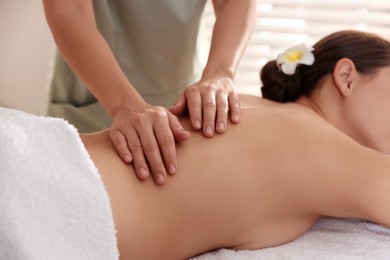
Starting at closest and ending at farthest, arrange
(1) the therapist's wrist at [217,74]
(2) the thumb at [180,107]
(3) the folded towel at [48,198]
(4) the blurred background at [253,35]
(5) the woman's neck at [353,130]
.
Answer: (3) the folded towel at [48,198] → (2) the thumb at [180,107] → (1) the therapist's wrist at [217,74] → (5) the woman's neck at [353,130] → (4) the blurred background at [253,35]

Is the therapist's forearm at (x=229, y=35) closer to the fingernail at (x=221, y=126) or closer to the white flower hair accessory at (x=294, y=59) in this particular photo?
the white flower hair accessory at (x=294, y=59)

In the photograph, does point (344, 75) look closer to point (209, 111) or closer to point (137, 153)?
point (209, 111)

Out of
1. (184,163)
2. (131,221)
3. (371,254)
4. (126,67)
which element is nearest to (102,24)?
(126,67)

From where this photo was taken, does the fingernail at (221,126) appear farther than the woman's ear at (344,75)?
No

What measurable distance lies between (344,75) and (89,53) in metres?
0.67

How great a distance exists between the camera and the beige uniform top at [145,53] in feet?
6.72

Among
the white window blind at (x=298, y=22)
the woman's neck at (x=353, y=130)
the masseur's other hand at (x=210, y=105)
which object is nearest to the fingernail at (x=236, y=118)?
the masseur's other hand at (x=210, y=105)

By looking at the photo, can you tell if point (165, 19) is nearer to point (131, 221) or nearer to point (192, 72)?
point (192, 72)

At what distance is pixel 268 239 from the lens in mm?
1494

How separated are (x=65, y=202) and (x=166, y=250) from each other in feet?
1.03

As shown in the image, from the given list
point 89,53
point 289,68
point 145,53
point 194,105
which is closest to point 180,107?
point 194,105

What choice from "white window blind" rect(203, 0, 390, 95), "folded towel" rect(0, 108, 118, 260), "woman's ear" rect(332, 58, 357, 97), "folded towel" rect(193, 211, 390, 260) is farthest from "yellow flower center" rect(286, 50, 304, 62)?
"white window blind" rect(203, 0, 390, 95)

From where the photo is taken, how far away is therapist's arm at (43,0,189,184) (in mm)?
1365

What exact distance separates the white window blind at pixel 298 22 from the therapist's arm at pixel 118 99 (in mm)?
1181
